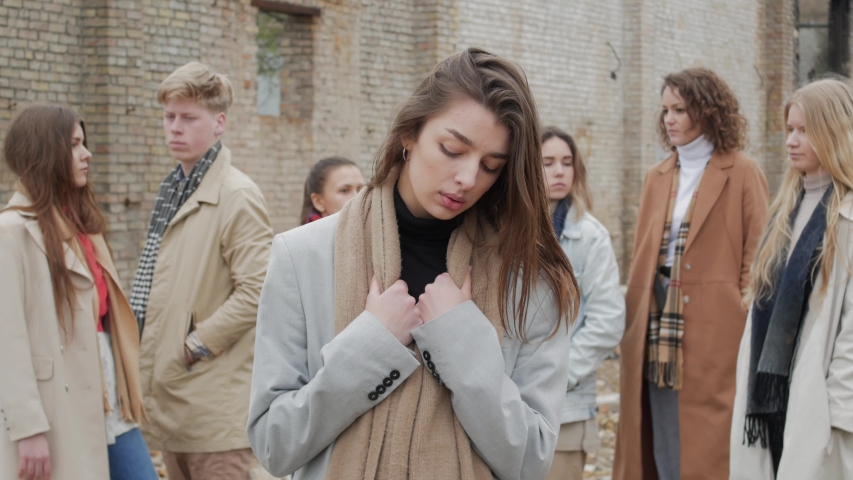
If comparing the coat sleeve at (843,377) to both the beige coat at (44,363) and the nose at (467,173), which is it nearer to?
the nose at (467,173)

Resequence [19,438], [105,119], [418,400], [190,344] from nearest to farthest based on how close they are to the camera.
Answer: [418,400], [19,438], [190,344], [105,119]

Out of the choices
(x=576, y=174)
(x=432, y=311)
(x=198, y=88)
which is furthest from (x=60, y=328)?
(x=576, y=174)

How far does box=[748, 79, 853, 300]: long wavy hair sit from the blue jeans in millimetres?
2476

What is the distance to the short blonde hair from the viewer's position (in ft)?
12.6

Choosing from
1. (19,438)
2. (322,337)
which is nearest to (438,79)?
(322,337)

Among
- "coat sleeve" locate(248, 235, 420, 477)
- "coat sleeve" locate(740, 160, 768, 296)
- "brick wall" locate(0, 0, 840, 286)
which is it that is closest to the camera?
"coat sleeve" locate(248, 235, 420, 477)

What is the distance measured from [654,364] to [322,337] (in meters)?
2.71

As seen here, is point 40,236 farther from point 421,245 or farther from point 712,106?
point 712,106

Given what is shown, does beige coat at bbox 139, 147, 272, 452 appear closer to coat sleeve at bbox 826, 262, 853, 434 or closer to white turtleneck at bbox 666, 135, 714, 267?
white turtleneck at bbox 666, 135, 714, 267

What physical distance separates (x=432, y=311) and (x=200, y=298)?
203 cm

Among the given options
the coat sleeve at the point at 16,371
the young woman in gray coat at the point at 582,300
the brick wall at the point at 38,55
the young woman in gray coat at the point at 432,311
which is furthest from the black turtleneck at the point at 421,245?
the brick wall at the point at 38,55

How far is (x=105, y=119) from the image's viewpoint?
830 cm

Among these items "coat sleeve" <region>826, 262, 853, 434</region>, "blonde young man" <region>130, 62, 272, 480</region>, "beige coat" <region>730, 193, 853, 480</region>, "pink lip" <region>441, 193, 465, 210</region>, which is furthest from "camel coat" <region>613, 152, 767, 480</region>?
"pink lip" <region>441, 193, 465, 210</region>

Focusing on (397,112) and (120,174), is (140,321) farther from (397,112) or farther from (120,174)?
(120,174)
